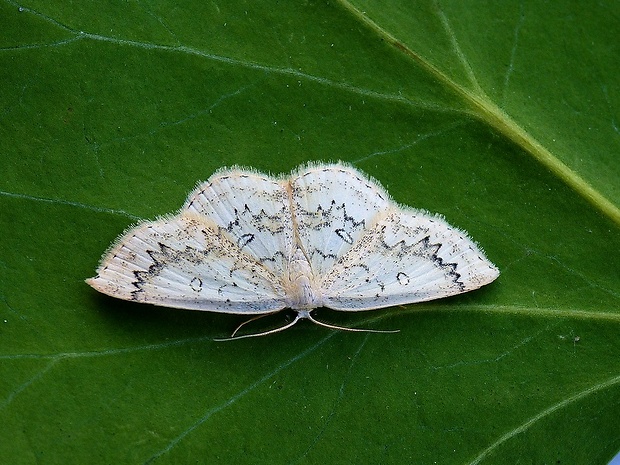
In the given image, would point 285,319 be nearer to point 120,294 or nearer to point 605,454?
point 120,294

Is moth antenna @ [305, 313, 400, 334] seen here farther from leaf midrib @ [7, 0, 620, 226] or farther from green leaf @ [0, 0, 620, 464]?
leaf midrib @ [7, 0, 620, 226]

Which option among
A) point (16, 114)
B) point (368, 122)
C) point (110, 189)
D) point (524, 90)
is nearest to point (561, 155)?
point (524, 90)

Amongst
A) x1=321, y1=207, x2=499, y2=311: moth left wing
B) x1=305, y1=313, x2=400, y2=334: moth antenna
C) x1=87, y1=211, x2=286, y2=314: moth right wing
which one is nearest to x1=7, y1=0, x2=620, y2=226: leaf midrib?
x1=321, y1=207, x2=499, y2=311: moth left wing

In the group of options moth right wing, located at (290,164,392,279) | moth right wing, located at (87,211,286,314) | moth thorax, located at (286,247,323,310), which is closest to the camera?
moth right wing, located at (87,211,286,314)

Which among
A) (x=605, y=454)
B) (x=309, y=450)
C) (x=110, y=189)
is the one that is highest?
(x=110, y=189)

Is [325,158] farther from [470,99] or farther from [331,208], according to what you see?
[470,99]

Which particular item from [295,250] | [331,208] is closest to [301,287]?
[295,250]

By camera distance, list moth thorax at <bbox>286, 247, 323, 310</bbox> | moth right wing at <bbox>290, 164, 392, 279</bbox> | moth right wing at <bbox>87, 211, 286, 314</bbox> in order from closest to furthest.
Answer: moth right wing at <bbox>87, 211, 286, 314</bbox>
moth thorax at <bbox>286, 247, 323, 310</bbox>
moth right wing at <bbox>290, 164, 392, 279</bbox>
